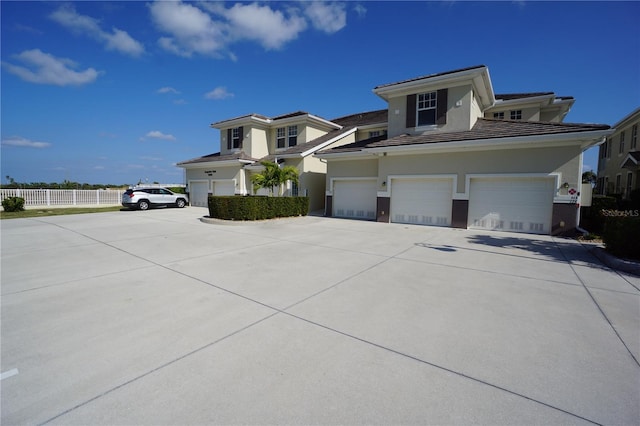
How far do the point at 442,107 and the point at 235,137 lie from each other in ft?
50.4

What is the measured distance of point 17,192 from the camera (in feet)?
67.7

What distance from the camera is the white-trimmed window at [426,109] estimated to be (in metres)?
13.5

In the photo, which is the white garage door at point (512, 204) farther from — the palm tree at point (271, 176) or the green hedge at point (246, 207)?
the palm tree at point (271, 176)

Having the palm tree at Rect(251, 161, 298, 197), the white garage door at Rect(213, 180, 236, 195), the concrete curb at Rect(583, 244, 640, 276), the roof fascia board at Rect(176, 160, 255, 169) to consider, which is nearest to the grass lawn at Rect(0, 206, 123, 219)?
the roof fascia board at Rect(176, 160, 255, 169)

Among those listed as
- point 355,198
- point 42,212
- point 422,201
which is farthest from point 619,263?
point 42,212

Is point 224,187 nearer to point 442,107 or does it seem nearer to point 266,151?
point 266,151

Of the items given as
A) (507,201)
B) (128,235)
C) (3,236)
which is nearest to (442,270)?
(507,201)

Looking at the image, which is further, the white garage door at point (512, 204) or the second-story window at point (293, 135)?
the second-story window at point (293, 135)

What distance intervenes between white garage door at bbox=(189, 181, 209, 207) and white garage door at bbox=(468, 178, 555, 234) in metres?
19.2

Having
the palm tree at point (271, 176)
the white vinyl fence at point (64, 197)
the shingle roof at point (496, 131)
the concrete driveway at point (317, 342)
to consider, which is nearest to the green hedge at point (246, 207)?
the palm tree at point (271, 176)

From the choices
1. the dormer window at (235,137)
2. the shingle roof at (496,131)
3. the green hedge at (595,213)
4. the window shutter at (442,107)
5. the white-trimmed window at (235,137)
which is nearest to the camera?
the shingle roof at (496,131)

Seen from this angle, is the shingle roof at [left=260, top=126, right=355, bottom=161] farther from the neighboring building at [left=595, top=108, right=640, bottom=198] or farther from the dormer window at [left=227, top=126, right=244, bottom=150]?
the neighboring building at [left=595, top=108, right=640, bottom=198]

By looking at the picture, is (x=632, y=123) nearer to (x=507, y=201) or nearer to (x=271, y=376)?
(x=507, y=201)

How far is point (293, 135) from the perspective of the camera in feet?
69.4
